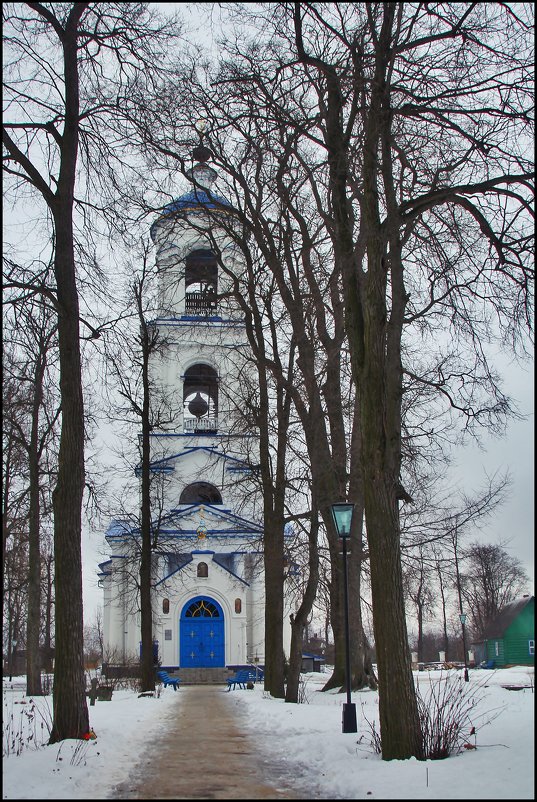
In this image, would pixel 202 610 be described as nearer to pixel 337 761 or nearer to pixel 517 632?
pixel 337 761

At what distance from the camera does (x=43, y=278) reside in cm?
1138

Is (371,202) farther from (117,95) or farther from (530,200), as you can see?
(117,95)

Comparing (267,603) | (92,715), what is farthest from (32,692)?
(92,715)

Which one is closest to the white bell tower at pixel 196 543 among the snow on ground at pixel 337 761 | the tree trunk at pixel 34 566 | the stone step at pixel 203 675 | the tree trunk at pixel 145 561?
the stone step at pixel 203 675

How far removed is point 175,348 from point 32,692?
20.4m

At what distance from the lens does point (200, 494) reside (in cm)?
4281

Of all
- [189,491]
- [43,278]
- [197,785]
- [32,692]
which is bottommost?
[32,692]

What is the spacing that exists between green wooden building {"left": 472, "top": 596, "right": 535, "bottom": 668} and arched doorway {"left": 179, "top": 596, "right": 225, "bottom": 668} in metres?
31.3

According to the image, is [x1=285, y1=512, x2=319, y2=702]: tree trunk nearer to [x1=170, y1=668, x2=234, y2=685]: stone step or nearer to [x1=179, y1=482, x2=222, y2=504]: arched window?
[x1=170, y1=668, x2=234, y2=685]: stone step

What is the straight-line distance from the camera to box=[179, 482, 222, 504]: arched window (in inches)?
1658

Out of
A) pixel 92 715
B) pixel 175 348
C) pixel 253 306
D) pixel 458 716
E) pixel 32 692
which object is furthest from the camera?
pixel 175 348

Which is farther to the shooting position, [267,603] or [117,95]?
[267,603]

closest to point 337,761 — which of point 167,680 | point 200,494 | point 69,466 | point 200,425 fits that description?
point 69,466

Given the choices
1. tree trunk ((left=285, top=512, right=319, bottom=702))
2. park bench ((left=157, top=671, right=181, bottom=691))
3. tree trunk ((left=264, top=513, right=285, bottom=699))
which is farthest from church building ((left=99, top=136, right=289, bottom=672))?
tree trunk ((left=285, top=512, right=319, bottom=702))
